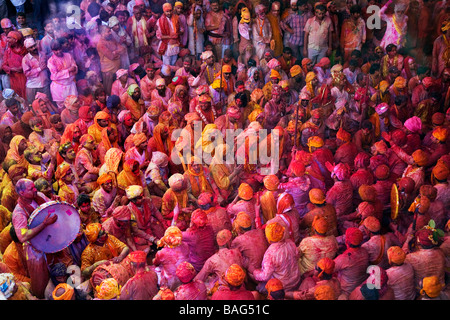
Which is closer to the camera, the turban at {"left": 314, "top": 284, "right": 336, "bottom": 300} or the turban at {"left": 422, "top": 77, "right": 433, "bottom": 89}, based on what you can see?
the turban at {"left": 314, "top": 284, "right": 336, "bottom": 300}

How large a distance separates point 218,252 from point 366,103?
176 inches

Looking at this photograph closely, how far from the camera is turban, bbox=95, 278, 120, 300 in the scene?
655 cm

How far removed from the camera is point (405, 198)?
8289 millimetres

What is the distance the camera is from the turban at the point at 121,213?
24.8 ft

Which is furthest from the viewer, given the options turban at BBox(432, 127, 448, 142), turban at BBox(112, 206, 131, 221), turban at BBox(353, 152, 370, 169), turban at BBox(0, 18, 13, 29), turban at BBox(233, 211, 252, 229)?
turban at BBox(0, 18, 13, 29)

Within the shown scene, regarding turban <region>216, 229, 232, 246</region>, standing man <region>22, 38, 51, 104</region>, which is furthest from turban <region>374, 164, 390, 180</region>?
standing man <region>22, 38, 51, 104</region>

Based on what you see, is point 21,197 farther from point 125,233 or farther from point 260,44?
point 260,44

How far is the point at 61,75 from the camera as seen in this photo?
11.0 m

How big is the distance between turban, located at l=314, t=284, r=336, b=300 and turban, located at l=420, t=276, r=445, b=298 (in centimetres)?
97

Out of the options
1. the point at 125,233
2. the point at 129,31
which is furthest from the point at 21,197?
the point at 129,31

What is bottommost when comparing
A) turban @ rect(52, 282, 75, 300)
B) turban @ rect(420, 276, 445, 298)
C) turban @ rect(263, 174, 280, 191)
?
turban @ rect(420, 276, 445, 298)

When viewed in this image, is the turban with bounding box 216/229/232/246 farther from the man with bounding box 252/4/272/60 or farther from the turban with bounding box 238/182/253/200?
the man with bounding box 252/4/272/60

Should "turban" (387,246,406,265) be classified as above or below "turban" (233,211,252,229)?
below

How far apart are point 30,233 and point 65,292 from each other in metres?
0.79
